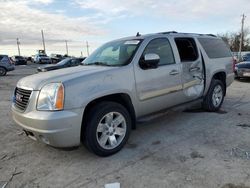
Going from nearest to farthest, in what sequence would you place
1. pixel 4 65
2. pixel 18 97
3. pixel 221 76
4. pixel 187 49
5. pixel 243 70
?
pixel 18 97, pixel 187 49, pixel 221 76, pixel 243 70, pixel 4 65

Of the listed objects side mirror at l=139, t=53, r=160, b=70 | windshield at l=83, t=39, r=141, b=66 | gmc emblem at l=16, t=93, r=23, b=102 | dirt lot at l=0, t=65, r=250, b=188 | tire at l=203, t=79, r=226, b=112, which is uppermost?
windshield at l=83, t=39, r=141, b=66

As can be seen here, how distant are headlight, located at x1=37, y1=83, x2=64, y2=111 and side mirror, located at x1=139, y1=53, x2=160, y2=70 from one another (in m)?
1.48

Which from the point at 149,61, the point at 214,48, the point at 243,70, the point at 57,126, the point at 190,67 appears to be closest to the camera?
the point at 57,126

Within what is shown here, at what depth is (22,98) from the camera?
3861 mm

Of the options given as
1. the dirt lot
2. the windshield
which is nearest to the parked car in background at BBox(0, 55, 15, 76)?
the dirt lot

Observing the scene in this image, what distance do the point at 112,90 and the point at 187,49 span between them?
7.81ft

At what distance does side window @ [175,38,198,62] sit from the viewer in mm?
5201

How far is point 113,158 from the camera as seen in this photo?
387 centimetres

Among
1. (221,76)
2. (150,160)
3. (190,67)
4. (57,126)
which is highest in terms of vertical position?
(190,67)

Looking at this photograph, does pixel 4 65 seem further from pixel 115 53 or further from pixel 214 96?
pixel 214 96

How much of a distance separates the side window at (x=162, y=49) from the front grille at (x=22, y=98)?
2.08m

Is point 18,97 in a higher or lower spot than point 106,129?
higher

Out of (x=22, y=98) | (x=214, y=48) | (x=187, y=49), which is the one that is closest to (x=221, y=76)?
(x=214, y=48)

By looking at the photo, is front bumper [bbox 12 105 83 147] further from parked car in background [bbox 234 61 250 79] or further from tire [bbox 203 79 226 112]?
parked car in background [bbox 234 61 250 79]
